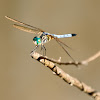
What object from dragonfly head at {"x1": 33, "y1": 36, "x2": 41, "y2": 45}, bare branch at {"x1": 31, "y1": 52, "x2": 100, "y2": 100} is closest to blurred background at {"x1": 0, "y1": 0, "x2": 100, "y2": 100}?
dragonfly head at {"x1": 33, "y1": 36, "x2": 41, "y2": 45}

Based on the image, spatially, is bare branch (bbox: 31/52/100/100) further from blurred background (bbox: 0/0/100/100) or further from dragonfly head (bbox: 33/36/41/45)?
blurred background (bbox: 0/0/100/100)

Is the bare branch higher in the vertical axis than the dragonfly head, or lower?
lower

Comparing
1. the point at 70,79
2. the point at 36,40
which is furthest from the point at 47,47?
the point at 70,79

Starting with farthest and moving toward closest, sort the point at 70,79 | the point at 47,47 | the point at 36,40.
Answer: the point at 47,47 < the point at 36,40 < the point at 70,79

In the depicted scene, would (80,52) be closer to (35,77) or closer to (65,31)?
(65,31)

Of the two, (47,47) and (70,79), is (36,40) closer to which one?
(70,79)

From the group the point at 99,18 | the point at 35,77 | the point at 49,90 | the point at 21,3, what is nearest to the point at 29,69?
the point at 35,77

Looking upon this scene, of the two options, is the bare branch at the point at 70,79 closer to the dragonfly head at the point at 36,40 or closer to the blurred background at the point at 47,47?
the dragonfly head at the point at 36,40

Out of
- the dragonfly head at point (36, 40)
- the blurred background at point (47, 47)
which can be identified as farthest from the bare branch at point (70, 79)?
the blurred background at point (47, 47)
